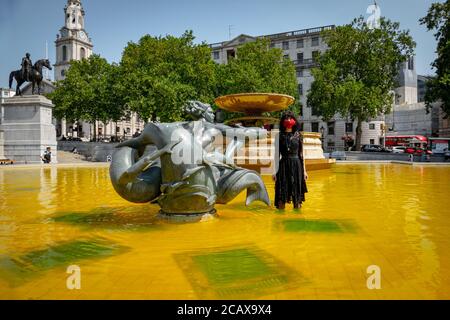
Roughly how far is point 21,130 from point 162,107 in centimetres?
1277

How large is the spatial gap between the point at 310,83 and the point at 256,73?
20.4 metres

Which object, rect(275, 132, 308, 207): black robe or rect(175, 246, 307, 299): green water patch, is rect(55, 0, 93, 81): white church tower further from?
rect(175, 246, 307, 299): green water patch

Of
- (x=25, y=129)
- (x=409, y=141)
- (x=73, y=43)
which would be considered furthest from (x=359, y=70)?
(x=73, y=43)

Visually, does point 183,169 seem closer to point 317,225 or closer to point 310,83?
point 317,225

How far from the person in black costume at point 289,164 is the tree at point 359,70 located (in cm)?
3299

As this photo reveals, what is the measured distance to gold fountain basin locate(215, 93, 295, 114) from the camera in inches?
710

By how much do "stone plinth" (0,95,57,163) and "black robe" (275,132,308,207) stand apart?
24.4 m

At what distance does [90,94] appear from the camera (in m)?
43.2

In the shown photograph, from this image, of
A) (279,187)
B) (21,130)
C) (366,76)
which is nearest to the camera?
(279,187)

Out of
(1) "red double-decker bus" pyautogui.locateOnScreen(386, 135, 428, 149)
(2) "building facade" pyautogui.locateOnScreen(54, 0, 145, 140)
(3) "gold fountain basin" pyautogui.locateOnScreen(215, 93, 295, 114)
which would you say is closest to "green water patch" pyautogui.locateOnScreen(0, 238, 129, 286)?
(3) "gold fountain basin" pyautogui.locateOnScreen(215, 93, 295, 114)

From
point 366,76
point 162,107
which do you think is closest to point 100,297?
point 162,107

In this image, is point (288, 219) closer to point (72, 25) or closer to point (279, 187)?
point (279, 187)
